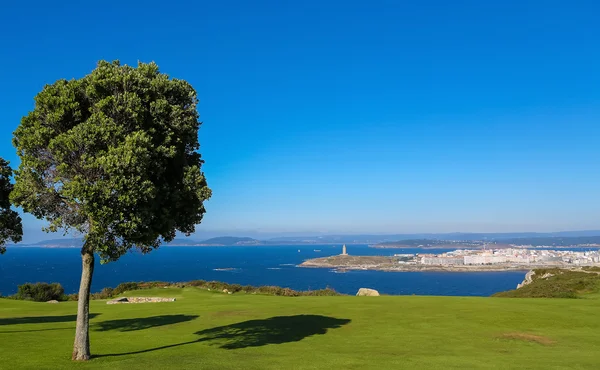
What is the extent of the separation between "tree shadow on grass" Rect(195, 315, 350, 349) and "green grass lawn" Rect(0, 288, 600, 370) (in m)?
0.05

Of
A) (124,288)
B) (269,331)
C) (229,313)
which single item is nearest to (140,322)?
(229,313)

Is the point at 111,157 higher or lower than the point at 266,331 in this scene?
higher

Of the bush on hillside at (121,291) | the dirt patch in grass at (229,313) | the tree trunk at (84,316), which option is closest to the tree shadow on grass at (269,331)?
the dirt patch in grass at (229,313)

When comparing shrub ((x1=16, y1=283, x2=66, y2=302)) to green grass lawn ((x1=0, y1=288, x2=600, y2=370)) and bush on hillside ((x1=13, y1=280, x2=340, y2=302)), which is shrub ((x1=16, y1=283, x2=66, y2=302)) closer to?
bush on hillside ((x1=13, y1=280, x2=340, y2=302))

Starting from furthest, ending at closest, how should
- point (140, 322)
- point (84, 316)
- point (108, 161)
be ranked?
point (140, 322) → point (84, 316) → point (108, 161)

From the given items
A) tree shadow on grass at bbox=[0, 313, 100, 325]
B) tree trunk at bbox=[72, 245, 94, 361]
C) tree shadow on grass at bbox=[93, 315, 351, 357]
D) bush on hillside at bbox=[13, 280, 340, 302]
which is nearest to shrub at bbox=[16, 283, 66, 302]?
bush on hillside at bbox=[13, 280, 340, 302]

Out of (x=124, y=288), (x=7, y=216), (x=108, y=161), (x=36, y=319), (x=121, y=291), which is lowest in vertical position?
(x=121, y=291)

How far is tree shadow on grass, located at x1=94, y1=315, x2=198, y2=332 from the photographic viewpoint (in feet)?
70.5

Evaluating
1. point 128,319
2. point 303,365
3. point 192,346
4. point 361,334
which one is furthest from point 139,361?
point 128,319

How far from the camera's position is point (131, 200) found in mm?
12961

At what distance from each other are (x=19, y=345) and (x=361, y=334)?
13731mm

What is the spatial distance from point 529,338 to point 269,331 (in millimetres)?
11210

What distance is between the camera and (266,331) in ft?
66.0

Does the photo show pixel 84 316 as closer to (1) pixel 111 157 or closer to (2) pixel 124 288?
(1) pixel 111 157
